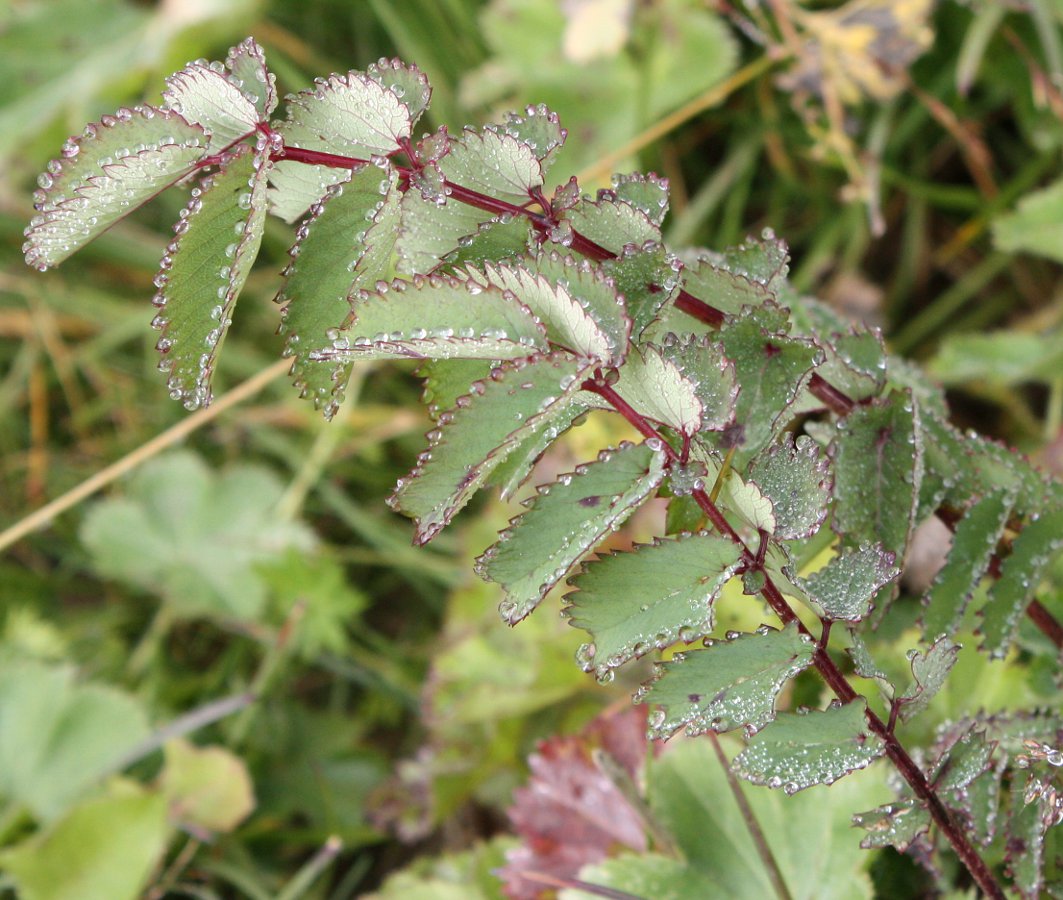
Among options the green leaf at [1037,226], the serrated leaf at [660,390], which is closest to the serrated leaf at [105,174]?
the serrated leaf at [660,390]

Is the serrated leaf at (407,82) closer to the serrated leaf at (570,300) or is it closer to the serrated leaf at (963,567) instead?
the serrated leaf at (570,300)

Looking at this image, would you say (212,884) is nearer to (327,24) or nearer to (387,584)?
(387,584)

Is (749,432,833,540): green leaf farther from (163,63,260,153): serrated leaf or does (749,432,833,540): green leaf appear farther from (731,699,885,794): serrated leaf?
(163,63,260,153): serrated leaf

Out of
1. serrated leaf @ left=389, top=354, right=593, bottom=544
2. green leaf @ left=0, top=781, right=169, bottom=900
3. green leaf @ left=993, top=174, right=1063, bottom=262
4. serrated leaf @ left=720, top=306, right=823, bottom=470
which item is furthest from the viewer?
green leaf @ left=993, top=174, right=1063, bottom=262

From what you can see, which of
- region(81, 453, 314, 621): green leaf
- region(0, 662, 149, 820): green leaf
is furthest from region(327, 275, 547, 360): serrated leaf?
region(81, 453, 314, 621): green leaf

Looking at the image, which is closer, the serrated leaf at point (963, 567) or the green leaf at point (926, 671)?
the green leaf at point (926, 671)

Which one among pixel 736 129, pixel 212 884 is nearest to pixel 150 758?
pixel 212 884

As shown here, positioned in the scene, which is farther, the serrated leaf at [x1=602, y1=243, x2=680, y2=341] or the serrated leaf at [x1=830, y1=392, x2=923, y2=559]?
the serrated leaf at [x1=830, y1=392, x2=923, y2=559]
